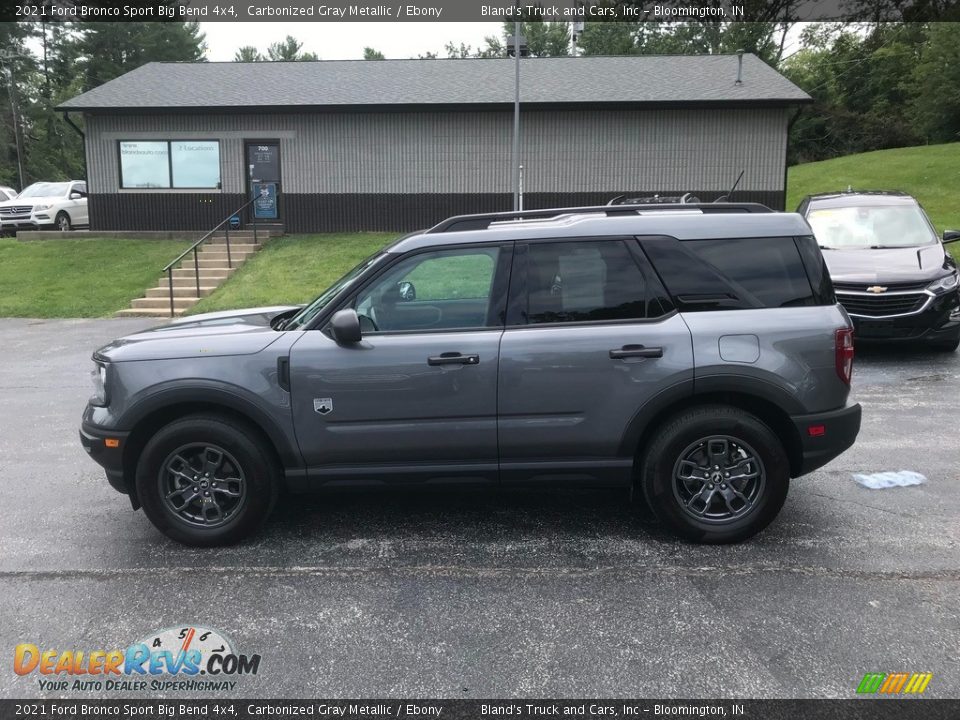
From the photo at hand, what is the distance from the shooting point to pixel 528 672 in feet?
10.7

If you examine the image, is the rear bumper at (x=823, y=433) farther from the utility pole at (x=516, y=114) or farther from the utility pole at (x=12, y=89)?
the utility pole at (x=12, y=89)

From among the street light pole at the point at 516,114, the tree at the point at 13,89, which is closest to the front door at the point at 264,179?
the street light pole at the point at 516,114

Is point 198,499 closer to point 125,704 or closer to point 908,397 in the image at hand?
point 125,704

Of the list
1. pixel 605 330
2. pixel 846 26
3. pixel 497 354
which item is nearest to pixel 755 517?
pixel 605 330

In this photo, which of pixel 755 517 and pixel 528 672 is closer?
pixel 528 672

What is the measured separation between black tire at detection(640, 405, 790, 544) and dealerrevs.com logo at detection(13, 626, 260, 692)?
90.7 inches

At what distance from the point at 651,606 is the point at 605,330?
1.48 m

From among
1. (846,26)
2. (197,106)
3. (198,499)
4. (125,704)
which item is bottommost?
(125,704)

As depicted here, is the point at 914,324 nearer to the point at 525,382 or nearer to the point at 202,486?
the point at 525,382

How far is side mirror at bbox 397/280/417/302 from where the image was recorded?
15.0 ft

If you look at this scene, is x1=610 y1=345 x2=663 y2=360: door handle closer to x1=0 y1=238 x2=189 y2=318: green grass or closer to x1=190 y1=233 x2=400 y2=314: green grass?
x1=190 y1=233 x2=400 y2=314: green grass

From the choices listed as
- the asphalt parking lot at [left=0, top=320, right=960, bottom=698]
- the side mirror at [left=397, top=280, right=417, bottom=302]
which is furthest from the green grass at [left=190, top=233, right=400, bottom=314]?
the side mirror at [left=397, top=280, right=417, bottom=302]

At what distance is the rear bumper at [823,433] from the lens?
4.39 m

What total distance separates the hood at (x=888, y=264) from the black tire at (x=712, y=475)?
547 cm
